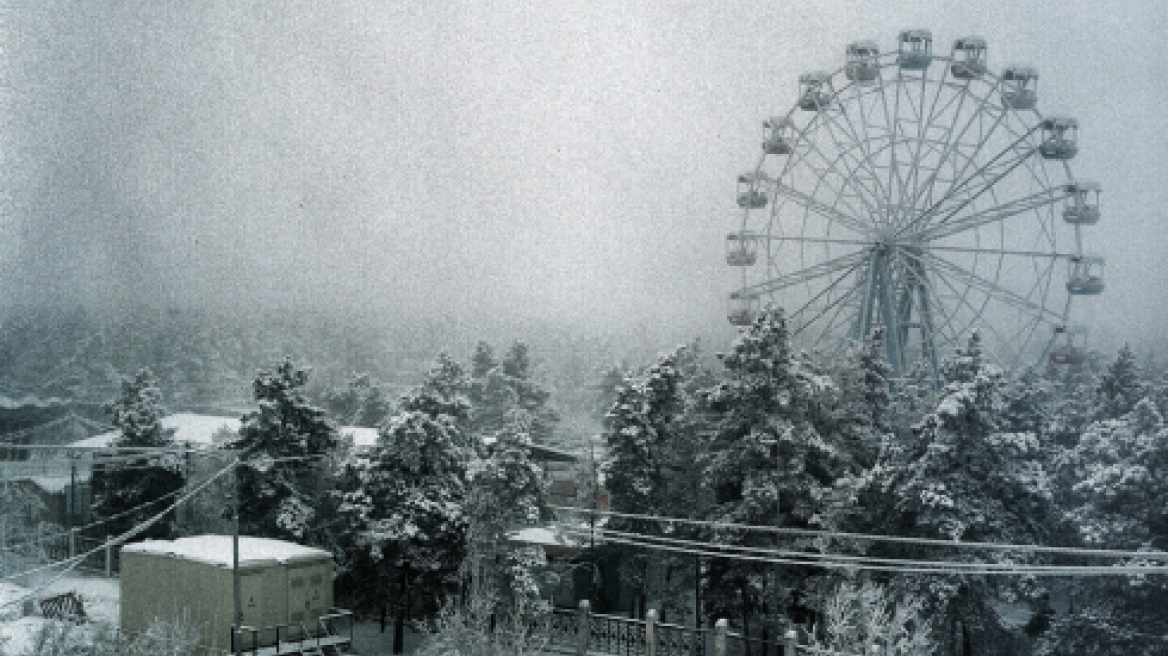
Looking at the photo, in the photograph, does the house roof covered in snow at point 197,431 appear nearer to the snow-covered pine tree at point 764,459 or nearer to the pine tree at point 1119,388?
the snow-covered pine tree at point 764,459

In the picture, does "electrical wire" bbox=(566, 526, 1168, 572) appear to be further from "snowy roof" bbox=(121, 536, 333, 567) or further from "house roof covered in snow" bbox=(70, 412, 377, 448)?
"house roof covered in snow" bbox=(70, 412, 377, 448)

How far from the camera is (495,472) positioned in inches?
869

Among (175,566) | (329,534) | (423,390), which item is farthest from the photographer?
(329,534)

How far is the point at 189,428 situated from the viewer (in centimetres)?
3834

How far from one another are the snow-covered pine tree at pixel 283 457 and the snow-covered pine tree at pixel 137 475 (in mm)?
4738

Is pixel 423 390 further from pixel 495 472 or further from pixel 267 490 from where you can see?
pixel 267 490

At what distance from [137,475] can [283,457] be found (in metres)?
7.08

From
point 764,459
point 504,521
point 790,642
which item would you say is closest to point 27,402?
point 504,521

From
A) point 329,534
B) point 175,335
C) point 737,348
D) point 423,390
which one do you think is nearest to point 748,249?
point 737,348

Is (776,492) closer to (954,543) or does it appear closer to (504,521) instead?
(504,521)

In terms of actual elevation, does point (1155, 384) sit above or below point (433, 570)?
above

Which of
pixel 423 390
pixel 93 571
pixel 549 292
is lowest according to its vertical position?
pixel 93 571

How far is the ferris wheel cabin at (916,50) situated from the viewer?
3066 centimetres

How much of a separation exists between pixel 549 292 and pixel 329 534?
26743 millimetres
